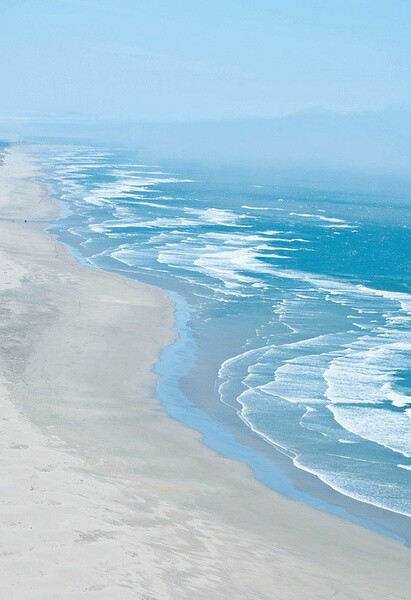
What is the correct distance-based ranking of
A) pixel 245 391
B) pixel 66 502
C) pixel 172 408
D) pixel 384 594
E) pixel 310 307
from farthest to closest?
pixel 310 307, pixel 245 391, pixel 172 408, pixel 66 502, pixel 384 594

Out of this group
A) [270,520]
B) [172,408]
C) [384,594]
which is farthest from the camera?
[172,408]

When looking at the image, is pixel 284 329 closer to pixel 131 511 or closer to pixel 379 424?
pixel 379 424

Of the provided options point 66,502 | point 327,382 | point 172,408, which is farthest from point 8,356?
point 66,502

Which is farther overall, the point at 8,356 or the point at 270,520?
the point at 8,356

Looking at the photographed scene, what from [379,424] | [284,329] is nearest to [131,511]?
[379,424]

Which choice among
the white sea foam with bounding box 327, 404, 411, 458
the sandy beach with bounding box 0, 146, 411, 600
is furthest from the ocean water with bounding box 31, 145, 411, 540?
the sandy beach with bounding box 0, 146, 411, 600

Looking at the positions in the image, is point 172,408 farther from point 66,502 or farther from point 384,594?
point 384,594

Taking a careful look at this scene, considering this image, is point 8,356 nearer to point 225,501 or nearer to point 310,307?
point 225,501
